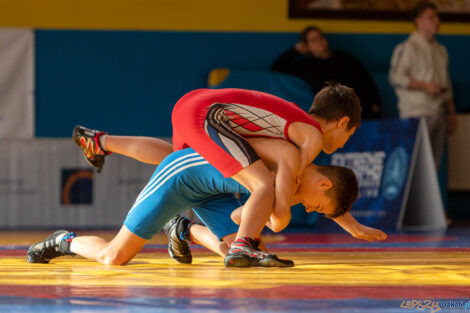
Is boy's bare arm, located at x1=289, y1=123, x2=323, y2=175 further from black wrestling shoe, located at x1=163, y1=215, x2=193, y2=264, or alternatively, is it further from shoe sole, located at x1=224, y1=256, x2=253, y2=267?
black wrestling shoe, located at x1=163, y1=215, x2=193, y2=264

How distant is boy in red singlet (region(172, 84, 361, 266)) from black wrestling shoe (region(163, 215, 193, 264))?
1.07ft

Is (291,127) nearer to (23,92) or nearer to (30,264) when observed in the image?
(30,264)

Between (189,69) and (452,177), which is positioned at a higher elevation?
(189,69)

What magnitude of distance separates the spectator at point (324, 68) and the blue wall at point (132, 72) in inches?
15.8

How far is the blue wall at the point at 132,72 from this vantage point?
7.35 metres

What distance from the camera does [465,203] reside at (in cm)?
759

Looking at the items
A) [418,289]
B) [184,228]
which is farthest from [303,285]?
[184,228]

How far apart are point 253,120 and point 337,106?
38 centimetres

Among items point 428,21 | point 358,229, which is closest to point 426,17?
point 428,21

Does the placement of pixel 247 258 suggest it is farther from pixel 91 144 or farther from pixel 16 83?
pixel 16 83

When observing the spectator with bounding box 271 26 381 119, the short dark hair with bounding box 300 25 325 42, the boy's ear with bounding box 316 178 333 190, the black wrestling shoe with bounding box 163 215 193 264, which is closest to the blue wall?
the spectator with bounding box 271 26 381 119

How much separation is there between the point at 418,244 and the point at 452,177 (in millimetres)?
3349

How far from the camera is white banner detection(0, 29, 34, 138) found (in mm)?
7191

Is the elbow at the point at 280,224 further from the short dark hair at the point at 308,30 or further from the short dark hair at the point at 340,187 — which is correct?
the short dark hair at the point at 308,30
